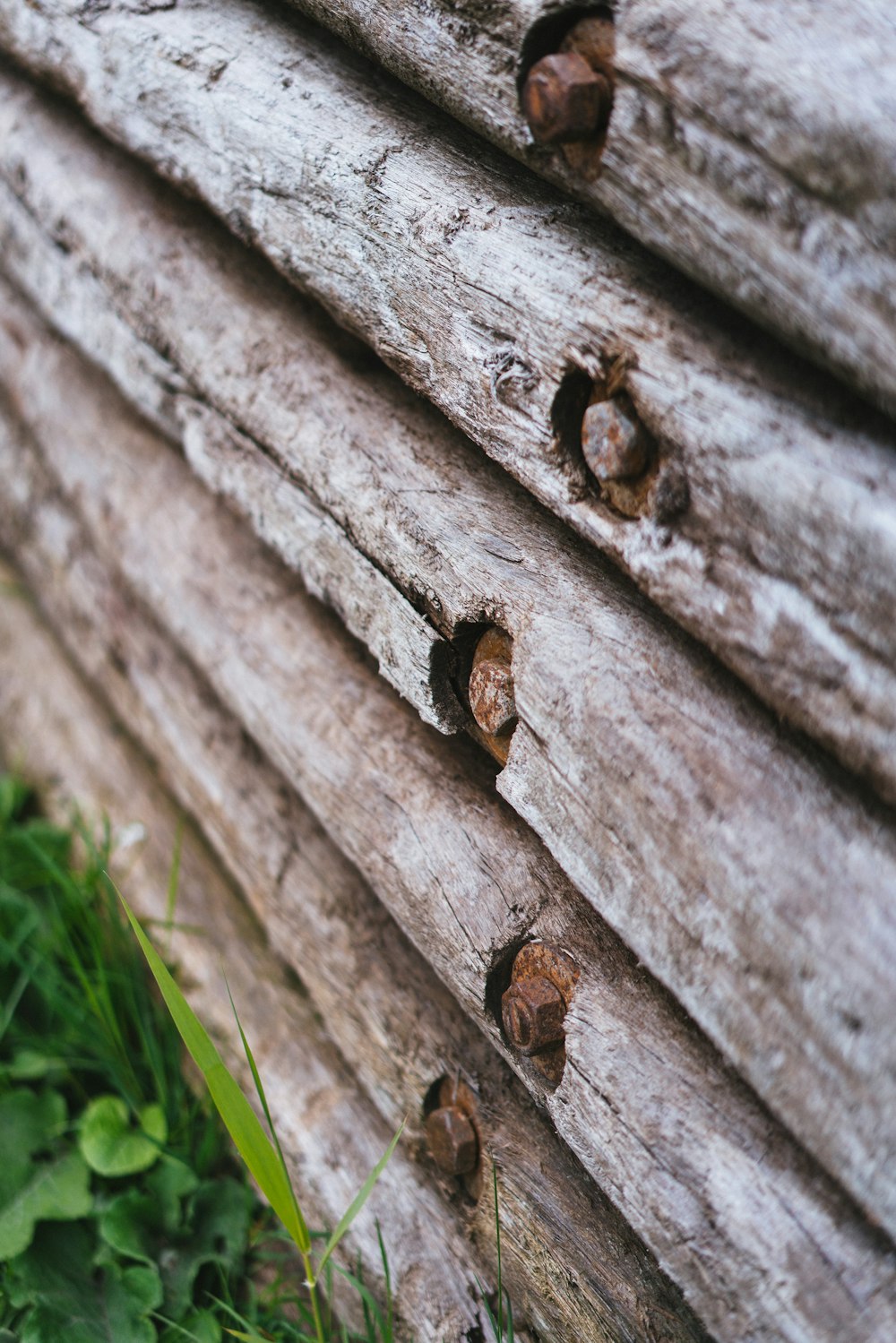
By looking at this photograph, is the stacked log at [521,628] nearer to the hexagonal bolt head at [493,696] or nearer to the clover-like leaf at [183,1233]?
the hexagonal bolt head at [493,696]

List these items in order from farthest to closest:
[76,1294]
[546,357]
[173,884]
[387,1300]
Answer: [173,884] < [76,1294] < [387,1300] < [546,357]

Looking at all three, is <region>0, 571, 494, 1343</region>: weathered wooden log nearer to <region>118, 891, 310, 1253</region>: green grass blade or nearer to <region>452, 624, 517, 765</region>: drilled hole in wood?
<region>118, 891, 310, 1253</region>: green grass blade

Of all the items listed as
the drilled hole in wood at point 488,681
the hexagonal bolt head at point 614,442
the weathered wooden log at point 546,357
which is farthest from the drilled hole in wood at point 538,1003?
the hexagonal bolt head at point 614,442

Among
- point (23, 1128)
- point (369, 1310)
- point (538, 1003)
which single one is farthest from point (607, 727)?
point (23, 1128)

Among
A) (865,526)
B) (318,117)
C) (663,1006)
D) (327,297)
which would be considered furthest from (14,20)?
(663,1006)

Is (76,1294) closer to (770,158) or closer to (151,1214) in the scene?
(151,1214)

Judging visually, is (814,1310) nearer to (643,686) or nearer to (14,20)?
(643,686)

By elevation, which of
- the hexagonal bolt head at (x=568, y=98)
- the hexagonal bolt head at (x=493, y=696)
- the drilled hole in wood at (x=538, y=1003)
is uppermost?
the hexagonal bolt head at (x=568, y=98)
